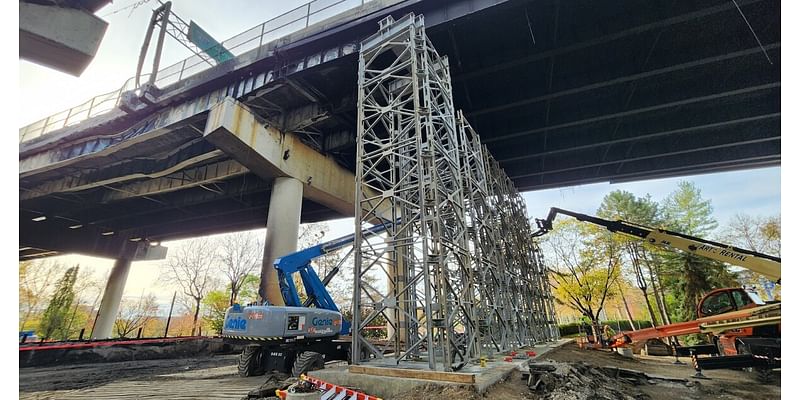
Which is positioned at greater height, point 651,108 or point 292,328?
point 651,108

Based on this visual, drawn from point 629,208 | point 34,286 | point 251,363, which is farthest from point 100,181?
point 629,208

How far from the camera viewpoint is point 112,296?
90.5 ft

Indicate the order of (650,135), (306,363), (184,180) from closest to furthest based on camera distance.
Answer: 1. (306,363)
2. (650,135)
3. (184,180)

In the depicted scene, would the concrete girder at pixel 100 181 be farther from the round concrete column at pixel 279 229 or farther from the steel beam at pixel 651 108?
the steel beam at pixel 651 108

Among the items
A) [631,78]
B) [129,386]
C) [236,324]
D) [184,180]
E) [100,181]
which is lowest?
[129,386]

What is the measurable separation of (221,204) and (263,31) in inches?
505

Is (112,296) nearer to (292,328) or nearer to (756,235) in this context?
(292,328)

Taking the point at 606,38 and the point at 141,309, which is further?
the point at 141,309

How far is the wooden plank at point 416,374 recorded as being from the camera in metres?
5.51

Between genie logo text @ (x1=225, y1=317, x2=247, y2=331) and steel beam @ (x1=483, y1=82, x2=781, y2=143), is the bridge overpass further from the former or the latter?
→ genie logo text @ (x1=225, y1=317, x2=247, y2=331)

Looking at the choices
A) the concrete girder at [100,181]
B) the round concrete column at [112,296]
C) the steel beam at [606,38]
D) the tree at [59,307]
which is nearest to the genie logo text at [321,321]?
the concrete girder at [100,181]

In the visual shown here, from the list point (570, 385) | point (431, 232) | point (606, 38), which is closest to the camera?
point (570, 385)

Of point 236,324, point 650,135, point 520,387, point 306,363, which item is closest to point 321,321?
point 306,363

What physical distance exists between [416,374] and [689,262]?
1017 inches
